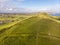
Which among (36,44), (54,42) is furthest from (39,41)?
(54,42)

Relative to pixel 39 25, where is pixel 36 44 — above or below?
below

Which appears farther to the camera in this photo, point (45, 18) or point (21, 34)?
point (45, 18)

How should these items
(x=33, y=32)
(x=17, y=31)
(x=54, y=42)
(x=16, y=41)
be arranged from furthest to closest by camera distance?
(x=17, y=31) < (x=33, y=32) < (x=16, y=41) < (x=54, y=42)

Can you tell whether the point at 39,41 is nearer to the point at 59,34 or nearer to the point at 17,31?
the point at 59,34

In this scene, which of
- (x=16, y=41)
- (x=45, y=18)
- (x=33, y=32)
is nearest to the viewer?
(x=16, y=41)

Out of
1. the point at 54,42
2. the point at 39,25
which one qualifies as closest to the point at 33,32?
the point at 39,25

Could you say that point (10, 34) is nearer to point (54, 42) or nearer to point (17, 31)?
point (17, 31)

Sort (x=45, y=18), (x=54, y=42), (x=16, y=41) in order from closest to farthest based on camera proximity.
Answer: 1. (x=54, y=42)
2. (x=16, y=41)
3. (x=45, y=18)

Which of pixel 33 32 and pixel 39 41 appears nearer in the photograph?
pixel 39 41

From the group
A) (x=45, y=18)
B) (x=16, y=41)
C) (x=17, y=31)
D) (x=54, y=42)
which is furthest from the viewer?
Answer: (x=45, y=18)
